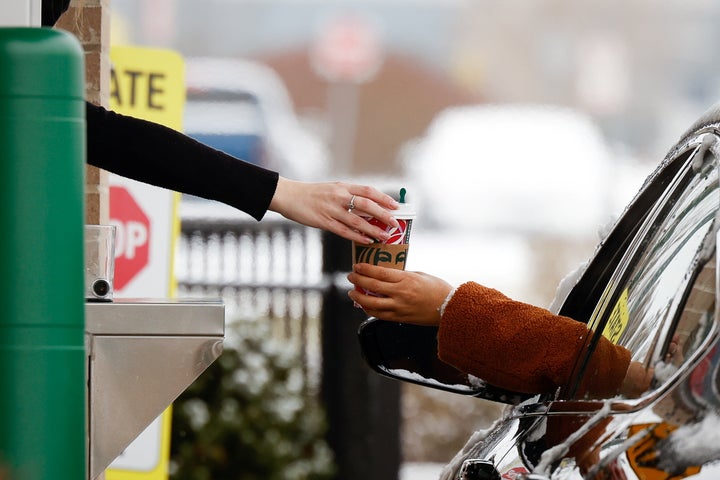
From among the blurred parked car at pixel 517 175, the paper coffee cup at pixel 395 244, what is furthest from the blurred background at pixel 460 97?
the paper coffee cup at pixel 395 244

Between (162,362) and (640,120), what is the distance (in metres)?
9.77

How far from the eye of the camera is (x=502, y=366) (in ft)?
7.20

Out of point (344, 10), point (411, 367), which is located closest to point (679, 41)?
Result: point (344, 10)

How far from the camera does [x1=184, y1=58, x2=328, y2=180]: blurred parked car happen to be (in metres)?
11.2

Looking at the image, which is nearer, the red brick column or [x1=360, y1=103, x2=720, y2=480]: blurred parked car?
[x1=360, y1=103, x2=720, y2=480]: blurred parked car

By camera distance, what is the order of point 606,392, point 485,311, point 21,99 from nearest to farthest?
point 21,99 → point 606,392 → point 485,311

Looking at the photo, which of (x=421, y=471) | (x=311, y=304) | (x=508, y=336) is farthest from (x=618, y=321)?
(x=421, y=471)

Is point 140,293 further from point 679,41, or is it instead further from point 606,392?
point 679,41

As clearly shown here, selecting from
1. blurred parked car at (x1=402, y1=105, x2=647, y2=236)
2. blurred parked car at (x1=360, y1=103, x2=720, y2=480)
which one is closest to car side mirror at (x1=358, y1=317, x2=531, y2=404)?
blurred parked car at (x1=360, y1=103, x2=720, y2=480)

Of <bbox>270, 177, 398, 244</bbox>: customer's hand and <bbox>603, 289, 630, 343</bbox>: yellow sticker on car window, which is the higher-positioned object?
<bbox>270, 177, 398, 244</bbox>: customer's hand

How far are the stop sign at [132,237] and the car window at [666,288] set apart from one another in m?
2.23

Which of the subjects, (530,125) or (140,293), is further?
(530,125)

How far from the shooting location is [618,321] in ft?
7.23

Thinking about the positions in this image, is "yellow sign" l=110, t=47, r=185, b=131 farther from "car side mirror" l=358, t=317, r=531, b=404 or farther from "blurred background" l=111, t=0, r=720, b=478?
"blurred background" l=111, t=0, r=720, b=478
